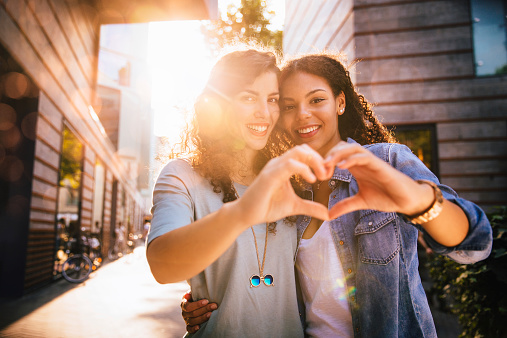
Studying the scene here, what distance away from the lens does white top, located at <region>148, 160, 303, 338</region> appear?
1753 millimetres

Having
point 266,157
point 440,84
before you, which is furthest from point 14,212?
point 440,84

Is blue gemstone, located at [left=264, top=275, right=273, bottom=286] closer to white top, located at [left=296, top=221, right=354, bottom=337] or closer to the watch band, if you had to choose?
white top, located at [left=296, top=221, right=354, bottom=337]

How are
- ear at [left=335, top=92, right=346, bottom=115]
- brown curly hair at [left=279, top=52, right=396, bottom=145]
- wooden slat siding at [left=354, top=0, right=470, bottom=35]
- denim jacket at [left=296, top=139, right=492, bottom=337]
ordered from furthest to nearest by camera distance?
wooden slat siding at [left=354, top=0, right=470, bottom=35] → ear at [left=335, top=92, right=346, bottom=115] → brown curly hair at [left=279, top=52, right=396, bottom=145] → denim jacket at [left=296, top=139, right=492, bottom=337]

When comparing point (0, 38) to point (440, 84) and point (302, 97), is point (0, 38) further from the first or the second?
point (440, 84)

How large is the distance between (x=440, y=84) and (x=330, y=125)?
5847 mm

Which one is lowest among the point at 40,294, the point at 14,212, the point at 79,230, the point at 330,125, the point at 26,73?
the point at 40,294

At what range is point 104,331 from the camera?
5.38m

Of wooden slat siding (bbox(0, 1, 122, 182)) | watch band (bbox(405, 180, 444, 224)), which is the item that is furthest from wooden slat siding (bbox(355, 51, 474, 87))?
watch band (bbox(405, 180, 444, 224))

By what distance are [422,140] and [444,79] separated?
1.30 meters

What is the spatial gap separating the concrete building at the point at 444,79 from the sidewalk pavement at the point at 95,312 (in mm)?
5880

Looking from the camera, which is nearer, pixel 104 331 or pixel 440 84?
pixel 104 331

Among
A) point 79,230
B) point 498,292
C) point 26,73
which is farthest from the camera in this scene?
point 79,230

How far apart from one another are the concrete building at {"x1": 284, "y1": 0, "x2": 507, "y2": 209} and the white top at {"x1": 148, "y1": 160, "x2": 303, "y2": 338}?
5751mm

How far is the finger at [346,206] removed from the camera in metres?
→ 1.20
